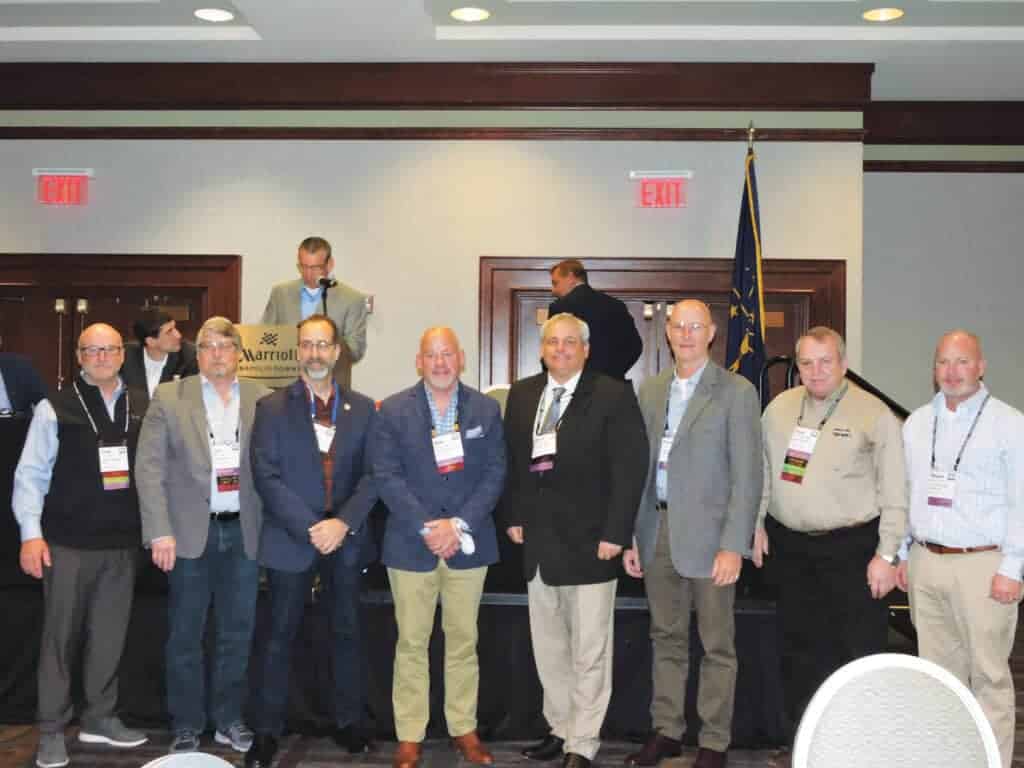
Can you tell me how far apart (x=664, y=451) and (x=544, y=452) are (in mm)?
439

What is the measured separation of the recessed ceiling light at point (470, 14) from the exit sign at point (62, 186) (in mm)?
2804

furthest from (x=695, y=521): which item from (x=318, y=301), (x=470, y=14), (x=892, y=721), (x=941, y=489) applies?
(x=470, y=14)

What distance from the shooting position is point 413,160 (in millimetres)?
7340

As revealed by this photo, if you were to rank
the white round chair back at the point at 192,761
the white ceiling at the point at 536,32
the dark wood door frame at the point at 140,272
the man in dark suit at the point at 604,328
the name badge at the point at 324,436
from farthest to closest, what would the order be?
1. the dark wood door frame at the point at 140,272
2. the white ceiling at the point at 536,32
3. the man in dark suit at the point at 604,328
4. the name badge at the point at 324,436
5. the white round chair back at the point at 192,761

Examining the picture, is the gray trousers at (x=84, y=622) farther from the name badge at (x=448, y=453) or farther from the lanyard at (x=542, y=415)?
the lanyard at (x=542, y=415)

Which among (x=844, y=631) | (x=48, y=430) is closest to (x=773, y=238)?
(x=844, y=631)

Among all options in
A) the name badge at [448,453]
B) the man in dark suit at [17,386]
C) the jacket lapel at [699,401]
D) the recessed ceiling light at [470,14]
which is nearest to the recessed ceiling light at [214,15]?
the recessed ceiling light at [470,14]

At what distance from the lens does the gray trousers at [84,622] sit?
4043mm

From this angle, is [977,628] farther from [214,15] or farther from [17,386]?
[214,15]

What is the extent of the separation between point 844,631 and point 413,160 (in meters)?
4.58

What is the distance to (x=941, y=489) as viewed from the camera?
3.64m

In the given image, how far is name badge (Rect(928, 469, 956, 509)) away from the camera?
143 inches

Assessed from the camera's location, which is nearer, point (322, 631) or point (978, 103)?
point (322, 631)

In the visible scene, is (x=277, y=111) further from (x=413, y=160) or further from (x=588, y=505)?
(x=588, y=505)
